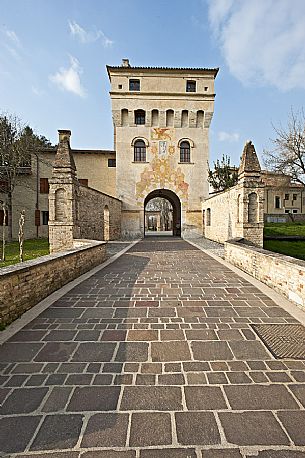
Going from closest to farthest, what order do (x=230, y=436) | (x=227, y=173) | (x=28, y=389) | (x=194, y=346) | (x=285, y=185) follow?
(x=230, y=436), (x=28, y=389), (x=194, y=346), (x=227, y=173), (x=285, y=185)

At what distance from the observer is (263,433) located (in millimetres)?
1786

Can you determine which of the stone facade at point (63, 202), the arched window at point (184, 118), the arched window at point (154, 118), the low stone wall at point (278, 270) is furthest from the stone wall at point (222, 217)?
the arched window at point (154, 118)

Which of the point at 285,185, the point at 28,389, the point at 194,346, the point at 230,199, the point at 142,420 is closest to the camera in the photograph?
the point at 142,420

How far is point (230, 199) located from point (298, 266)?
929cm

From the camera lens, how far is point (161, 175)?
21.5 m

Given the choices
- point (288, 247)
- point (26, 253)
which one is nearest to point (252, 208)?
point (288, 247)

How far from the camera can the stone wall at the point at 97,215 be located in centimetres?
1264

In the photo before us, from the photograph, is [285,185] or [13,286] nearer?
[13,286]

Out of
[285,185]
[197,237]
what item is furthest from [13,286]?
[285,185]

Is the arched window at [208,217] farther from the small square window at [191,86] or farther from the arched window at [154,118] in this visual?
the small square window at [191,86]

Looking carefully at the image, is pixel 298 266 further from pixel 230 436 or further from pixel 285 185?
pixel 285 185

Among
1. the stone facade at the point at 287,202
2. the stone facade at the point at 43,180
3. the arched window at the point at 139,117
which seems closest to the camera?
the arched window at the point at 139,117

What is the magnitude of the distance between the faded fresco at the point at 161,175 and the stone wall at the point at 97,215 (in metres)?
2.83

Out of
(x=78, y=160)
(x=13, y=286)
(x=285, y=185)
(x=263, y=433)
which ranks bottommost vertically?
(x=263, y=433)
